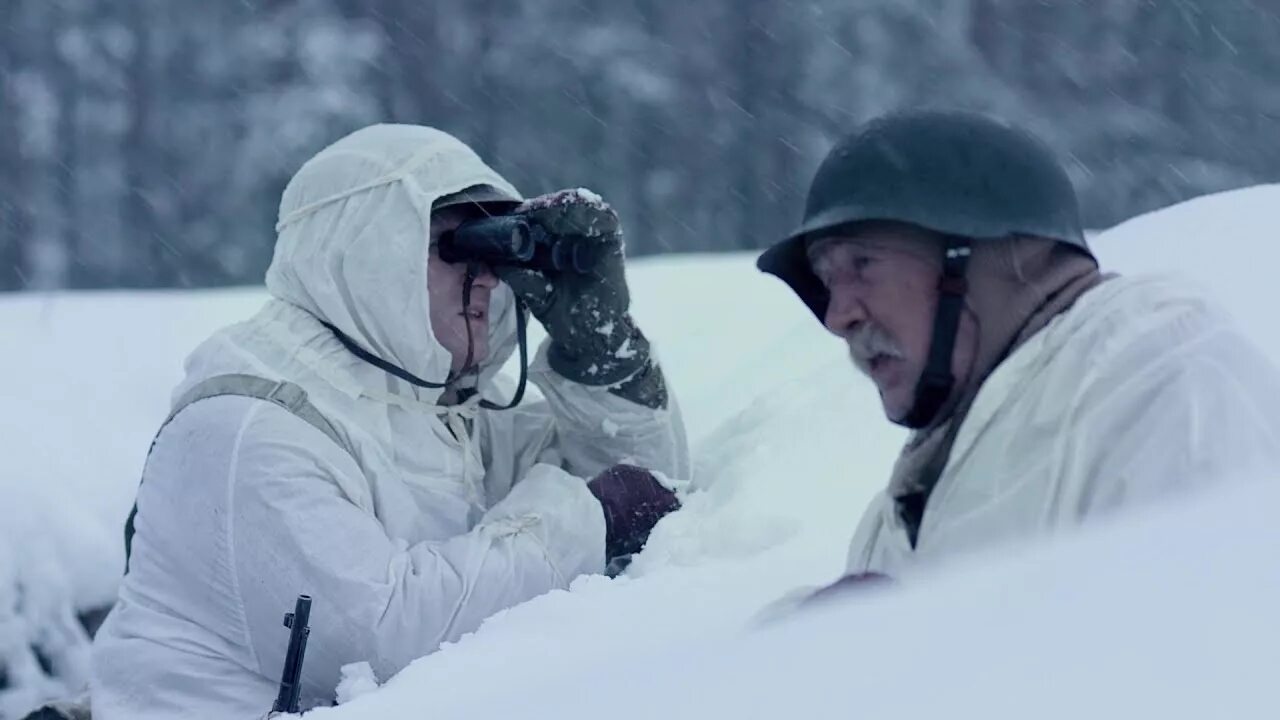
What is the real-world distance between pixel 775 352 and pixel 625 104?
47.7 feet

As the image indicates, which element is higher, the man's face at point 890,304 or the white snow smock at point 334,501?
the man's face at point 890,304

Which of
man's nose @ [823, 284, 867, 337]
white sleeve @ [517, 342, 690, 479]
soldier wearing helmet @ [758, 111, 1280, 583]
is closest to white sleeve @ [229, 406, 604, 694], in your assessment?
white sleeve @ [517, 342, 690, 479]

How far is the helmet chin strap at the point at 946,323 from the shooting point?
1.75m

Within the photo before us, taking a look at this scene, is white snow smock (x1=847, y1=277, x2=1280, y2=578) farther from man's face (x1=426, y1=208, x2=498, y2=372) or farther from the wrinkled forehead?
man's face (x1=426, y1=208, x2=498, y2=372)

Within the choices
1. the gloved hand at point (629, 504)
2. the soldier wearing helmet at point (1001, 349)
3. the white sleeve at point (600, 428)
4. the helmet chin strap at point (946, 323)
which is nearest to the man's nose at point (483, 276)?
the white sleeve at point (600, 428)

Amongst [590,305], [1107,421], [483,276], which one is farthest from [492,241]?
[1107,421]

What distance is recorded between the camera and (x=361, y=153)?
2916 millimetres

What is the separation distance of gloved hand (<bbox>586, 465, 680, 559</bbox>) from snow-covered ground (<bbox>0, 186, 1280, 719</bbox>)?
67mm

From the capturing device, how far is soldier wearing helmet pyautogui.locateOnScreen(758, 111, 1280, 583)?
148 cm

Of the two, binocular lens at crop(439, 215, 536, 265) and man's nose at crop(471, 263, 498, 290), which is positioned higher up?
binocular lens at crop(439, 215, 536, 265)

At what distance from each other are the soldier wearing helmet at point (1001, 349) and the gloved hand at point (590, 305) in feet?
3.50

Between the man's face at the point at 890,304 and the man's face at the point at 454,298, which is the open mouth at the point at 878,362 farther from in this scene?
the man's face at the point at 454,298

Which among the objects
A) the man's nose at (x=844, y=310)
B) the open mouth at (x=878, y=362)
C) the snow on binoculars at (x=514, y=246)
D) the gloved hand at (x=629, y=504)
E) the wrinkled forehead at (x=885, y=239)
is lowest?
the gloved hand at (x=629, y=504)

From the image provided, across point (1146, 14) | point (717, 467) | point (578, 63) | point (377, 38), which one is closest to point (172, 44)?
point (377, 38)
